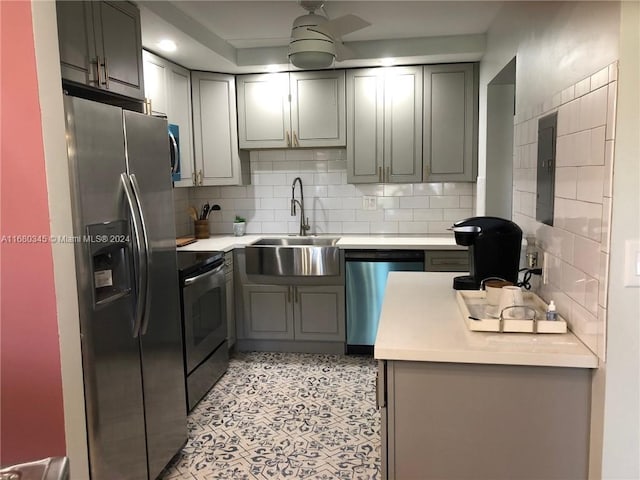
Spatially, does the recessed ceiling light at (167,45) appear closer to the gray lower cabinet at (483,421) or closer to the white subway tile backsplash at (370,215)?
the white subway tile backsplash at (370,215)

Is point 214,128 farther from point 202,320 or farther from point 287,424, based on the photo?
point 287,424

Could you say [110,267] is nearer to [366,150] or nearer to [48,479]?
[48,479]

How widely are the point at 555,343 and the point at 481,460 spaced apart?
442 mm

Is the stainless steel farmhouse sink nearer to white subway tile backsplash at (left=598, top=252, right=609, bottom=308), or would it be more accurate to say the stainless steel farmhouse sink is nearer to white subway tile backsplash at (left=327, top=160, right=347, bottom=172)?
white subway tile backsplash at (left=327, top=160, right=347, bottom=172)

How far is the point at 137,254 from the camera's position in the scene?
6.88 ft

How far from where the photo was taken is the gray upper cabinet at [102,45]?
1.94 metres

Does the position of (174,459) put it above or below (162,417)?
below

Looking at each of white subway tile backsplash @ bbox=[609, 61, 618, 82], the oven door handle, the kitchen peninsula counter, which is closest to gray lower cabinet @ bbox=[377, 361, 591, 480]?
the kitchen peninsula counter

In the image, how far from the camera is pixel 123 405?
6.77 ft

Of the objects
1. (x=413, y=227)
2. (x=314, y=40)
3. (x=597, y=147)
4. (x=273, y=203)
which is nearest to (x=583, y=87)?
(x=597, y=147)

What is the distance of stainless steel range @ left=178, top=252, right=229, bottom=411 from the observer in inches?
117

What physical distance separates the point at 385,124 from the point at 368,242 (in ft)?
3.23

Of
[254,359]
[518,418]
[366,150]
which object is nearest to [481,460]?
[518,418]

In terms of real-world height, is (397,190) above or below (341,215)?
above
